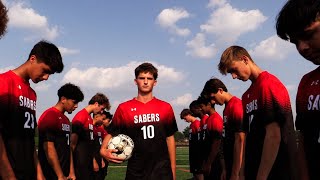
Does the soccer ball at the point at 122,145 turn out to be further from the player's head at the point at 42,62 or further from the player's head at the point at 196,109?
the player's head at the point at 196,109

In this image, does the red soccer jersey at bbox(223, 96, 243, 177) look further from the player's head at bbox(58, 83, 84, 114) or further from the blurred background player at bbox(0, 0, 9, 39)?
the blurred background player at bbox(0, 0, 9, 39)

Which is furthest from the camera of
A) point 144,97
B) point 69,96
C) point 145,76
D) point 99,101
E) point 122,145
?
point 99,101

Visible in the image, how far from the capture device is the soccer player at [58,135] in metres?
7.25

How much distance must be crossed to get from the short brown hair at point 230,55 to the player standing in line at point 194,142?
229 inches

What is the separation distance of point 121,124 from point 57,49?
5.97 feet

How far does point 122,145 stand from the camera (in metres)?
5.95

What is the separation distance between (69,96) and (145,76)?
261 centimetres

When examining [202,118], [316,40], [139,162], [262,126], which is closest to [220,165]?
[202,118]

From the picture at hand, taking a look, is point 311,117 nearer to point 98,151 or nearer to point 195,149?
point 195,149

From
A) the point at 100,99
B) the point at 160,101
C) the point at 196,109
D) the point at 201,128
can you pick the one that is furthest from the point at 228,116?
the point at 100,99

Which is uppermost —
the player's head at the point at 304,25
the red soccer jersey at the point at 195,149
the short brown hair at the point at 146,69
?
the short brown hair at the point at 146,69

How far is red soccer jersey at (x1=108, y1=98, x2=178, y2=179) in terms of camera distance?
240 inches

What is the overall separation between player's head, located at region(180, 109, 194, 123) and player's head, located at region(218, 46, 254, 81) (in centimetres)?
846

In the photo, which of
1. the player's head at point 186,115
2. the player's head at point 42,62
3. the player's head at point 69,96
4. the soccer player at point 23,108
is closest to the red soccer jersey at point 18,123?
the soccer player at point 23,108
